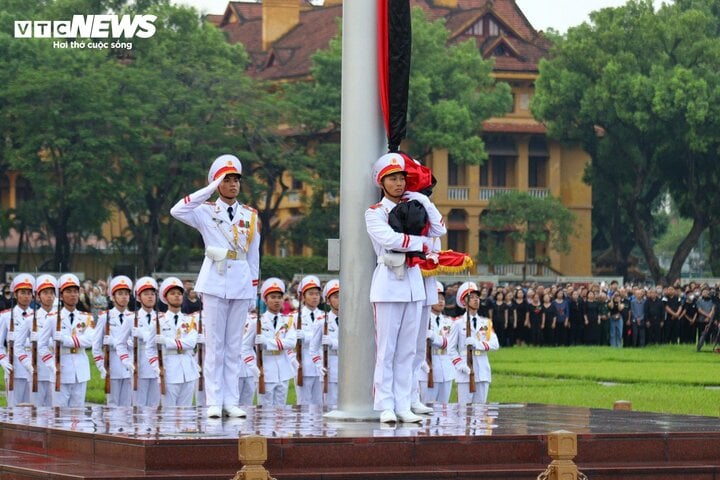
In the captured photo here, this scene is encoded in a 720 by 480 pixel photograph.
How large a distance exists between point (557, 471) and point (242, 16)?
7357 cm

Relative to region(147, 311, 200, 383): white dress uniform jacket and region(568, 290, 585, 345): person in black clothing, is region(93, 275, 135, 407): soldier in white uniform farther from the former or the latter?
region(568, 290, 585, 345): person in black clothing

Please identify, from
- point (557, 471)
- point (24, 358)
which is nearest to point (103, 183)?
point (24, 358)

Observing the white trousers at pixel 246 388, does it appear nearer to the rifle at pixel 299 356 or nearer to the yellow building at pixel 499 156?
the rifle at pixel 299 356

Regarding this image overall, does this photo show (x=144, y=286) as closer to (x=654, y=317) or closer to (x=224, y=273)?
(x=224, y=273)

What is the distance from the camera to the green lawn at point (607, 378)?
24.1 metres

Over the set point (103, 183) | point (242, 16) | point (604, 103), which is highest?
point (242, 16)

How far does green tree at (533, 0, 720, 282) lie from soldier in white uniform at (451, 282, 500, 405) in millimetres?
43116

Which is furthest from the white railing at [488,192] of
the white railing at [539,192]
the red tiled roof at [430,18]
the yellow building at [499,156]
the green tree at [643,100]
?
the green tree at [643,100]

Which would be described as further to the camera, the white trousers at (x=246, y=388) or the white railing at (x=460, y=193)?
the white railing at (x=460, y=193)

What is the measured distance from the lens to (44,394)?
61.9ft

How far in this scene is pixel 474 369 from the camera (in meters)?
19.1

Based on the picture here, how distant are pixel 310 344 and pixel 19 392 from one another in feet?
10.6

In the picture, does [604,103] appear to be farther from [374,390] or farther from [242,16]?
[374,390]

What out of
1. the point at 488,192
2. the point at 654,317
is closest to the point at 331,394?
the point at 654,317
